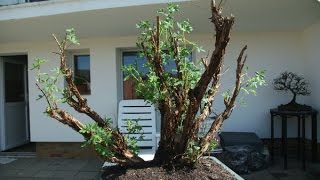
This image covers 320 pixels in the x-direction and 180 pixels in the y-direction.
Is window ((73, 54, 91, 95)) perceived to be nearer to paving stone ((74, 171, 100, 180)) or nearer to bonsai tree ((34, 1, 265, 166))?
paving stone ((74, 171, 100, 180))

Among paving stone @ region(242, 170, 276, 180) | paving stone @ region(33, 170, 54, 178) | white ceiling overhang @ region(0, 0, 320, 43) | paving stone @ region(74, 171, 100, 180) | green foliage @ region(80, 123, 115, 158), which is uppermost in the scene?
white ceiling overhang @ region(0, 0, 320, 43)

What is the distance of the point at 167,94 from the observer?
2602 mm

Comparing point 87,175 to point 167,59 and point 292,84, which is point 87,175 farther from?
point 167,59

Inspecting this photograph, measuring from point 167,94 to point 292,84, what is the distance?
4.54 metres

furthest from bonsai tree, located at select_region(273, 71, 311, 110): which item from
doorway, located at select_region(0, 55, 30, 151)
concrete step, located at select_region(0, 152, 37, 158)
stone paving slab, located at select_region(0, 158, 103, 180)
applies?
doorway, located at select_region(0, 55, 30, 151)

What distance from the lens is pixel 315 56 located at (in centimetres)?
628

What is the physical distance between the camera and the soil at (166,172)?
2.63 meters

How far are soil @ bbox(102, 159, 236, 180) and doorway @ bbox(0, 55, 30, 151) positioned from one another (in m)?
6.17

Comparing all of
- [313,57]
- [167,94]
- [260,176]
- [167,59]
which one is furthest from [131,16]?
[167,94]

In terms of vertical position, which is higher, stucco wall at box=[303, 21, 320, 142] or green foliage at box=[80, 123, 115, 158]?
stucco wall at box=[303, 21, 320, 142]

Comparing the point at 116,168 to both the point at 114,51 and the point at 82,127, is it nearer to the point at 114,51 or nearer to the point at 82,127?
the point at 82,127

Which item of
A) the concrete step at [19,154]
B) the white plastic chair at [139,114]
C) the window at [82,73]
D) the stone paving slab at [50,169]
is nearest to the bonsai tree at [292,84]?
the white plastic chair at [139,114]

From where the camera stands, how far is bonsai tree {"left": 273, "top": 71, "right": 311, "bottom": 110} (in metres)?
6.44

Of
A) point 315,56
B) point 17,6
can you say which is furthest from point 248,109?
point 17,6
